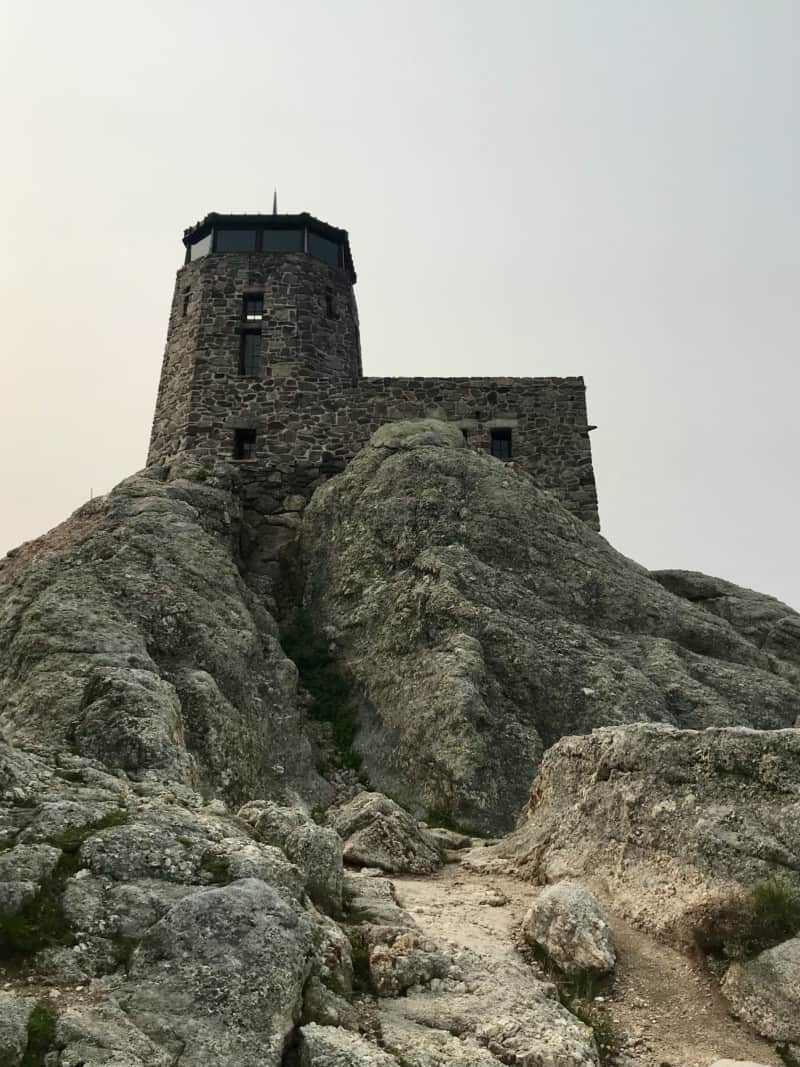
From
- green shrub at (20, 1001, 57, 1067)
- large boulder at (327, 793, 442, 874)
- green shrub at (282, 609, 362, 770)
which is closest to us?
green shrub at (20, 1001, 57, 1067)

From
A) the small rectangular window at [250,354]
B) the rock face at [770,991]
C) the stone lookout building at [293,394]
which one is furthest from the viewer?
the small rectangular window at [250,354]

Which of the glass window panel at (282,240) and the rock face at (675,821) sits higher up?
the glass window panel at (282,240)

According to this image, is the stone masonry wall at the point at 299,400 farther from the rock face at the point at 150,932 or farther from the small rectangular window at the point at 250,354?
the rock face at the point at 150,932

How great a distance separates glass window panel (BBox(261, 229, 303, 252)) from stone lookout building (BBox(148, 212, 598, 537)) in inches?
2.2

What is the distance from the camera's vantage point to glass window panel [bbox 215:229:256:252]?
30609mm

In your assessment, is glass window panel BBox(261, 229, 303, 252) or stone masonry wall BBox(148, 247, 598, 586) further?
glass window panel BBox(261, 229, 303, 252)

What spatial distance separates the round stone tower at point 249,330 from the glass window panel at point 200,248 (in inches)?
2.2

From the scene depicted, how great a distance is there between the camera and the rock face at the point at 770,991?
7258 mm

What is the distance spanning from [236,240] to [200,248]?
1411 mm

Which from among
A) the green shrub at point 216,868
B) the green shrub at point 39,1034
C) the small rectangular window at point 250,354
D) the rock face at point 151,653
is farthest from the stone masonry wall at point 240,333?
the green shrub at point 39,1034

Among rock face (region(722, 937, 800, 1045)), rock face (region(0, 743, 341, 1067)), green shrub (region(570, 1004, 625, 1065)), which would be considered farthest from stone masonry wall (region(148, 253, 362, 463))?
rock face (region(722, 937, 800, 1045))

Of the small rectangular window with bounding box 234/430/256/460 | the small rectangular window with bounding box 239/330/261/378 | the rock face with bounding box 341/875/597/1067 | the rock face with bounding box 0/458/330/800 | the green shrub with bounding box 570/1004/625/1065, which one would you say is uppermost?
the small rectangular window with bounding box 239/330/261/378

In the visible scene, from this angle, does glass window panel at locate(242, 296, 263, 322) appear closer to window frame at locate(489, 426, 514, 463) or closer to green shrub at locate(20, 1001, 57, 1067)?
window frame at locate(489, 426, 514, 463)

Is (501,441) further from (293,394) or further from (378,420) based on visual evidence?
(293,394)
